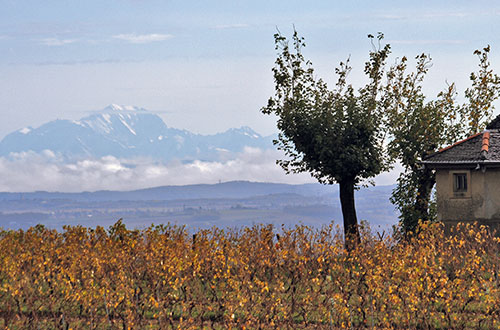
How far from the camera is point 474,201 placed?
121 feet

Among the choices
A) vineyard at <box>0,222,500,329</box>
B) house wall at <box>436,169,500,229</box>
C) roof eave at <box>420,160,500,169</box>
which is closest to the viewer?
vineyard at <box>0,222,500,329</box>

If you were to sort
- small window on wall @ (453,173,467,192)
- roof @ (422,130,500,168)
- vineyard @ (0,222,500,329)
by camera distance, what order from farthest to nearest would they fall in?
small window on wall @ (453,173,467,192), roof @ (422,130,500,168), vineyard @ (0,222,500,329)

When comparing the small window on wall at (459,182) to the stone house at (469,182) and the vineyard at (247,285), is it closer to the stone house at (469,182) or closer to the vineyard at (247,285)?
the stone house at (469,182)

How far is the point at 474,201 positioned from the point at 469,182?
0.95m

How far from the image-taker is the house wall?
120ft

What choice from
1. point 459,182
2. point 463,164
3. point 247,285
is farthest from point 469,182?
point 247,285

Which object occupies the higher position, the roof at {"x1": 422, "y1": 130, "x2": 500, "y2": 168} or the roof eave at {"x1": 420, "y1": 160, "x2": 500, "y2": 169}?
the roof at {"x1": 422, "y1": 130, "x2": 500, "y2": 168}

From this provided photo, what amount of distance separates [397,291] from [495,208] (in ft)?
63.0

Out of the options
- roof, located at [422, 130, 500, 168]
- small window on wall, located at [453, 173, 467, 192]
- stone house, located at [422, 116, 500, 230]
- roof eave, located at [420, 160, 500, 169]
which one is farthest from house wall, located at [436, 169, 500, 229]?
roof, located at [422, 130, 500, 168]

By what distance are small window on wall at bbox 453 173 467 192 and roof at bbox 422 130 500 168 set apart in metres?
0.60

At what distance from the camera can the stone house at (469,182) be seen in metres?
36.5

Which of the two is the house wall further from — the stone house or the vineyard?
the vineyard

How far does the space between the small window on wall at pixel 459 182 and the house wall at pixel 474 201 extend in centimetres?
18

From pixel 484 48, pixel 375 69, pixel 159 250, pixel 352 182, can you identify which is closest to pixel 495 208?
pixel 352 182
